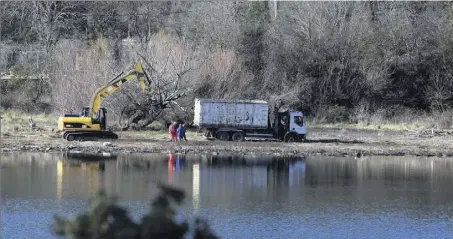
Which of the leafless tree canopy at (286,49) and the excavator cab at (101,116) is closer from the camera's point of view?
the excavator cab at (101,116)

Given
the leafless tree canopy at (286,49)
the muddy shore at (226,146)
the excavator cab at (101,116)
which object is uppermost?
the leafless tree canopy at (286,49)

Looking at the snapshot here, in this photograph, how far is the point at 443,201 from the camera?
81.1 feet

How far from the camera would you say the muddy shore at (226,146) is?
35156 millimetres

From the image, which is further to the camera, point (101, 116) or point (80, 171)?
point (101, 116)

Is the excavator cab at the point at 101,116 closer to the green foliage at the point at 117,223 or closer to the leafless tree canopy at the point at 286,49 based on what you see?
the leafless tree canopy at the point at 286,49

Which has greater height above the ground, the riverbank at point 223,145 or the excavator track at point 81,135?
the excavator track at point 81,135

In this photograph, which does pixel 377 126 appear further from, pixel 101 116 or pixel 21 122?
pixel 21 122

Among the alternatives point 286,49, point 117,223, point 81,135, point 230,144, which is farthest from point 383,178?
point 286,49

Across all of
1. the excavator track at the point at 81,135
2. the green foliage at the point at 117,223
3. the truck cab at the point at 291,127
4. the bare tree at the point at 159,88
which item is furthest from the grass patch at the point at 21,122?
the green foliage at the point at 117,223

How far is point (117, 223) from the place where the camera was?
7.68 meters

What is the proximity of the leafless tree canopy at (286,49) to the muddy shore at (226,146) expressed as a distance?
9.01 metres

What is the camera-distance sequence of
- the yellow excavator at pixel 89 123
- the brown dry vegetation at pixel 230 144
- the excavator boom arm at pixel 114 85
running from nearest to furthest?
the brown dry vegetation at pixel 230 144 → the yellow excavator at pixel 89 123 → the excavator boom arm at pixel 114 85

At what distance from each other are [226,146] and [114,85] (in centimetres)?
666

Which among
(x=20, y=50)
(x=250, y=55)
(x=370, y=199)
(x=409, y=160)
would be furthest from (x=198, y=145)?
(x=20, y=50)
